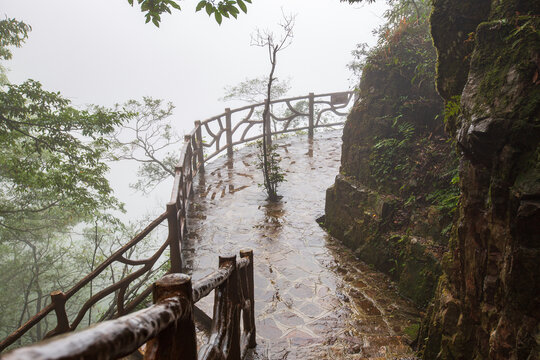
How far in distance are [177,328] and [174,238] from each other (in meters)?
3.72

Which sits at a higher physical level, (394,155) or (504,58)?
(504,58)

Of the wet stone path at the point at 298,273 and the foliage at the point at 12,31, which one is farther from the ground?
the foliage at the point at 12,31

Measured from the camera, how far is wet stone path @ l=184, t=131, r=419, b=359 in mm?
3336

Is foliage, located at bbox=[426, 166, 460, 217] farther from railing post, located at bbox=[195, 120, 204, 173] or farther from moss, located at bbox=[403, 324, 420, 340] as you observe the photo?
railing post, located at bbox=[195, 120, 204, 173]

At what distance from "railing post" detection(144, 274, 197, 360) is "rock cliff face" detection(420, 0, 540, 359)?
72.8 inches

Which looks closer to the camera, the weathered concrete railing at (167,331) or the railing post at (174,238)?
the weathered concrete railing at (167,331)

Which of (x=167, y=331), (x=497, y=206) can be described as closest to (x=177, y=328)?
(x=167, y=331)

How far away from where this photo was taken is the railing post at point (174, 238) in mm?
4730

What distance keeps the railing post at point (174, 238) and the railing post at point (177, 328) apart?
3.55m

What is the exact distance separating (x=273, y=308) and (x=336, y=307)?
2.50 feet

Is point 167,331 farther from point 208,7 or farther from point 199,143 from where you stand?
point 199,143

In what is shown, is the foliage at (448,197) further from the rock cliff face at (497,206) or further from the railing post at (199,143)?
the railing post at (199,143)

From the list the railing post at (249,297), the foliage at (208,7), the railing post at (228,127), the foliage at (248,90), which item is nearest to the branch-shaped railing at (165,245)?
the railing post at (228,127)

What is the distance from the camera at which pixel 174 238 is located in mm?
4777
